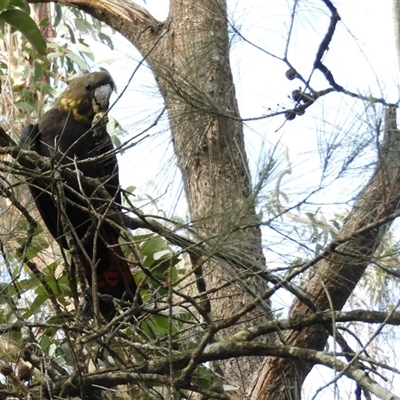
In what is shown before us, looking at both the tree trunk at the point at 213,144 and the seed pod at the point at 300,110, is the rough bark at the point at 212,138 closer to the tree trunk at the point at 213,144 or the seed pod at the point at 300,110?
the tree trunk at the point at 213,144

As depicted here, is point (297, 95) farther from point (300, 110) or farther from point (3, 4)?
point (3, 4)

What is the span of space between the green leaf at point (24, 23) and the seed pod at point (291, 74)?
2.33 feet

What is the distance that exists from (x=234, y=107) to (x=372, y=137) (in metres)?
1.07

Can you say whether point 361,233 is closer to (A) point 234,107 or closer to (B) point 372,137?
(B) point 372,137

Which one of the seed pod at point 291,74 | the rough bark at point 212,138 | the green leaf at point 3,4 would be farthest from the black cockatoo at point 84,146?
the seed pod at point 291,74

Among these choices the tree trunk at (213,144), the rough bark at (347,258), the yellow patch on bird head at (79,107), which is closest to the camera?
the rough bark at (347,258)

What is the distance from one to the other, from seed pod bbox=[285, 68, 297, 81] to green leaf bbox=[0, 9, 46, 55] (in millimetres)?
711

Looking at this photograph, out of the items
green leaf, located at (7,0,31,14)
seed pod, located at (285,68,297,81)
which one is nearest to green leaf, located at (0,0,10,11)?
green leaf, located at (7,0,31,14)

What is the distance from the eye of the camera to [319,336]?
210cm

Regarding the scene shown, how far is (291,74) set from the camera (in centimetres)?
192

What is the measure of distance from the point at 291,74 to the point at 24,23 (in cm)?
74

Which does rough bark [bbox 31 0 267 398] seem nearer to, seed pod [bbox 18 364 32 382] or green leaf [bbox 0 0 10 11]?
green leaf [bbox 0 0 10 11]

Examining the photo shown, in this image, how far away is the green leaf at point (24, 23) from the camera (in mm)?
2100

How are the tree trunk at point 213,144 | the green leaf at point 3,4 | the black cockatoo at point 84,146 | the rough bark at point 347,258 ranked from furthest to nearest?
1. the black cockatoo at point 84,146
2. the green leaf at point 3,4
3. the tree trunk at point 213,144
4. the rough bark at point 347,258
